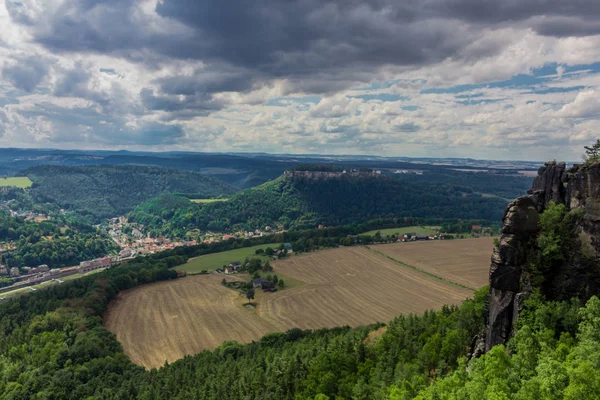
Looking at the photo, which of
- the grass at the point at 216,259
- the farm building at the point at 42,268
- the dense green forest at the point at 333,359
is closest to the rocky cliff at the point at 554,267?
the dense green forest at the point at 333,359

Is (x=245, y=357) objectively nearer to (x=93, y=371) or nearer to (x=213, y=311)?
(x=93, y=371)

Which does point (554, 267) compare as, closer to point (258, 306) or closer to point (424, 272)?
point (258, 306)

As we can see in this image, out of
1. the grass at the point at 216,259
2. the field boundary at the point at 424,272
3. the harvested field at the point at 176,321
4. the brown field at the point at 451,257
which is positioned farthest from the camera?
the grass at the point at 216,259

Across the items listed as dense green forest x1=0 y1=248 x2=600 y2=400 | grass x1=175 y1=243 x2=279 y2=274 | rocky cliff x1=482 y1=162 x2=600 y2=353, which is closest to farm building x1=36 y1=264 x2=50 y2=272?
grass x1=175 y1=243 x2=279 y2=274

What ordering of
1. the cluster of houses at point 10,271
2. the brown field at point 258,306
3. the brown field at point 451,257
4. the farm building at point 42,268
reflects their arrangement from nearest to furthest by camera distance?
the brown field at point 258,306
the brown field at point 451,257
the cluster of houses at point 10,271
the farm building at point 42,268

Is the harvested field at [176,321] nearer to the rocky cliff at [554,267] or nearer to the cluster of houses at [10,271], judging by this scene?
the rocky cliff at [554,267]

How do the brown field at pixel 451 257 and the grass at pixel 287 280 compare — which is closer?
the grass at pixel 287 280

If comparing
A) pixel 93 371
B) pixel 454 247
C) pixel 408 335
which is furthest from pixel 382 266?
pixel 93 371
